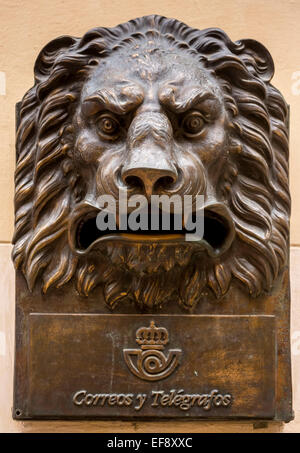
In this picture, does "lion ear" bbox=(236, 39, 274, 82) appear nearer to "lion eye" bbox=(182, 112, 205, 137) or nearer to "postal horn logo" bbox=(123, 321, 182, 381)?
"lion eye" bbox=(182, 112, 205, 137)

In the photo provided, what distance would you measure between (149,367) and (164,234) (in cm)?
21

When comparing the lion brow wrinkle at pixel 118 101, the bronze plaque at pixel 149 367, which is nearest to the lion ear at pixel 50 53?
the lion brow wrinkle at pixel 118 101

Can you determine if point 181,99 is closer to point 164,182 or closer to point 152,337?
point 164,182

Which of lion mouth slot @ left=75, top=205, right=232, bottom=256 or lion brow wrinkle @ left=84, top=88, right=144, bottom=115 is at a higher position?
lion brow wrinkle @ left=84, top=88, right=144, bottom=115

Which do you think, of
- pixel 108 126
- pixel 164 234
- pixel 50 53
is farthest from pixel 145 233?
pixel 50 53

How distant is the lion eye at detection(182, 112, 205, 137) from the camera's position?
1.01 meters

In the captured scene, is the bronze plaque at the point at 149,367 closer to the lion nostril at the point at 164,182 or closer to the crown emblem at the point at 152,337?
the crown emblem at the point at 152,337

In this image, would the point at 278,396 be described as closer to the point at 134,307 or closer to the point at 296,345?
the point at 296,345

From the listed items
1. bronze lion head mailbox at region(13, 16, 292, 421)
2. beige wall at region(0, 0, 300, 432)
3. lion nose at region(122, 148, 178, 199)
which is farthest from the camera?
beige wall at region(0, 0, 300, 432)

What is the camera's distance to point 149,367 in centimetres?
105

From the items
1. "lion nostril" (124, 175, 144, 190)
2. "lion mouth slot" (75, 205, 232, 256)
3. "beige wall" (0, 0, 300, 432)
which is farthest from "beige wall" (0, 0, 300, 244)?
"lion nostril" (124, 175, 144, 190)

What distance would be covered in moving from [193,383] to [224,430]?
0.36ft

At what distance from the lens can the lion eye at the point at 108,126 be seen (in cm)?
101

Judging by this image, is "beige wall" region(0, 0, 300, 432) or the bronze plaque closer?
the bronze plaque
